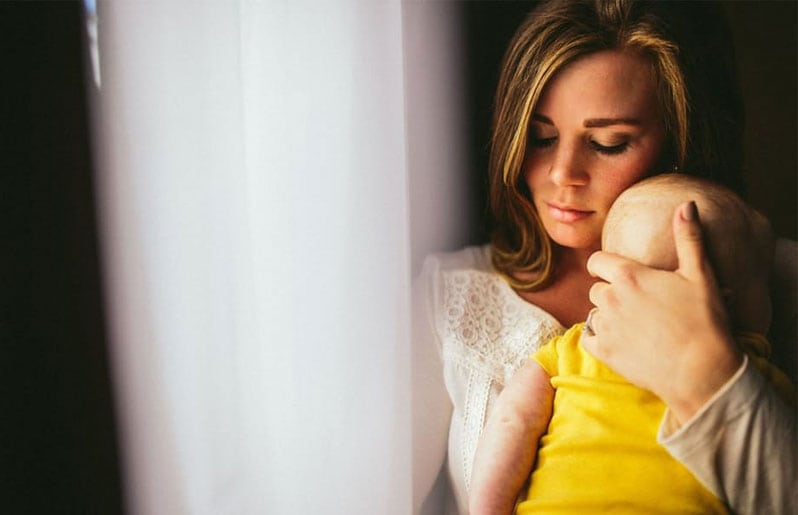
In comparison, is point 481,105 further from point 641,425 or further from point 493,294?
point 641,425

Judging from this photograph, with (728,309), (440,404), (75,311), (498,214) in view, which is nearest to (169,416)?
(75,311)

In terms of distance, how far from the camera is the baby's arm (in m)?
0.52

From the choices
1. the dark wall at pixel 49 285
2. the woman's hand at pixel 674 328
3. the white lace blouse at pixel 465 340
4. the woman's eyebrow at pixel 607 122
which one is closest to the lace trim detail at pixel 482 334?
the white lace blouse at pixel 465 340

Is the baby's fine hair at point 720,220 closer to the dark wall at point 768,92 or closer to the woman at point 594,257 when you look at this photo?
the woman at point 594,257

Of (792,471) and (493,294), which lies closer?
(792,471)

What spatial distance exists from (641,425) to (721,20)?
43 centimetres

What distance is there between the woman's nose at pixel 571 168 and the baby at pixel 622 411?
44 mm

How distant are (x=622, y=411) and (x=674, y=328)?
0.28 ft

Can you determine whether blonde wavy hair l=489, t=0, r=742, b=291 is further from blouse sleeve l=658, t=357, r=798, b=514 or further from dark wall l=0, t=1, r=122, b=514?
dark wall l=0, t=1, r=122, b=514

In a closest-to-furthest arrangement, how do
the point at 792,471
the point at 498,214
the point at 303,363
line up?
1. the point at 792,471
2. the point at 303,363
3. the point at 498,214

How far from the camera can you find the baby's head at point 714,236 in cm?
49

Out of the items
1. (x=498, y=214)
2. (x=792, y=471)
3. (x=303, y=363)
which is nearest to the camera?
(x=792, y=471)

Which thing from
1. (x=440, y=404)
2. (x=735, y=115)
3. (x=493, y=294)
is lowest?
(x=440, y=404)

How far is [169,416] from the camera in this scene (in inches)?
23.0
